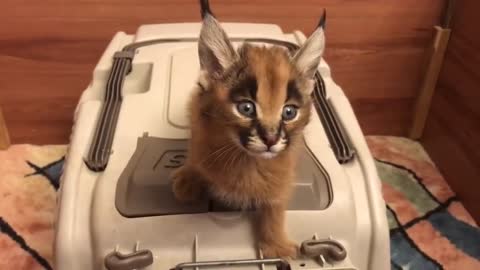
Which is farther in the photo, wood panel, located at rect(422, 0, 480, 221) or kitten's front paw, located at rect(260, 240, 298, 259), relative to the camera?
wood panel, located at rect(422, 0, 480, 221)

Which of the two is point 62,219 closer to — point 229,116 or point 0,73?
point 229,116

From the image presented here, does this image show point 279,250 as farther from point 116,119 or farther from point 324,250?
point 116,119

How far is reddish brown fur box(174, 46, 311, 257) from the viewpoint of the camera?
51 centimetres

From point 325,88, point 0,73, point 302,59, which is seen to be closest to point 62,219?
point 302,59

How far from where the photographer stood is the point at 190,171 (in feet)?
2.04

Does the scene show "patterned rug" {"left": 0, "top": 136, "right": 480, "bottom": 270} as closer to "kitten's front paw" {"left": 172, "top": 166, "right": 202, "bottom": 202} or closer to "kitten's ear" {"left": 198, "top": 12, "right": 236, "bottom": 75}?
"kitten's front paw" {"left": 172, "top": 166, "right": 202, "bottom": 202}

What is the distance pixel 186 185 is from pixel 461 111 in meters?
0.75

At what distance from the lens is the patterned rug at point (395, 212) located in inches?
38.1

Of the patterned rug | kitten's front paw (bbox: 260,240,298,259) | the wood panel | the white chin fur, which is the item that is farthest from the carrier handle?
the wood panel

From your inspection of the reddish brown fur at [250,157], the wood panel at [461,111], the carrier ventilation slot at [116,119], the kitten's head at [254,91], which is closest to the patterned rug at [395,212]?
the wood panel at [461,111]

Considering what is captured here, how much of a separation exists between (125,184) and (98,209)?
47 millimetres

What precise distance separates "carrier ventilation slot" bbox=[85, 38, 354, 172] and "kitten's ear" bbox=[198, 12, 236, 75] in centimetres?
21

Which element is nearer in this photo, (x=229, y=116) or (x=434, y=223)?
(x=229, y=116)

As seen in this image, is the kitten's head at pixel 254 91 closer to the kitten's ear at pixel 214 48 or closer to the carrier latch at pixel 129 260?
the kitten's ear at pixel 214 48
